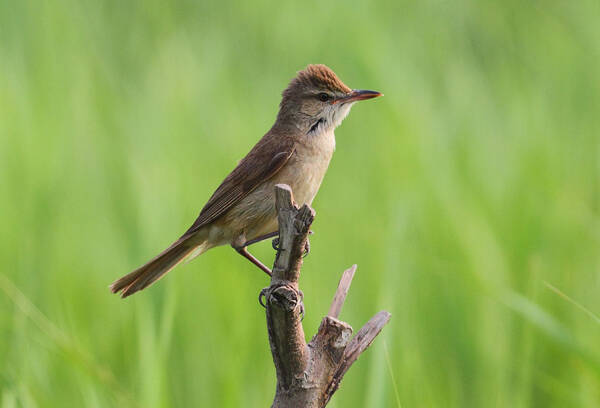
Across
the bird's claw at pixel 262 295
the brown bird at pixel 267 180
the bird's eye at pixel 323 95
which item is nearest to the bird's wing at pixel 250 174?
the brown bird at pixel 267 180

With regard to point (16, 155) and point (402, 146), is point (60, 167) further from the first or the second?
point (402, 146)

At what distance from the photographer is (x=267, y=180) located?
376 centimetres

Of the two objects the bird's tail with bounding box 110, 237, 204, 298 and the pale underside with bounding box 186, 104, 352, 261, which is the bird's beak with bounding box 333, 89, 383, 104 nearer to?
the pale underside with bounding box 186, 104, 352, 261

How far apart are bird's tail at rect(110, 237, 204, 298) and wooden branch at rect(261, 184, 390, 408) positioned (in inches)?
41.5

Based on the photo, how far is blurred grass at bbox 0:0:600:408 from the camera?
15.0ft

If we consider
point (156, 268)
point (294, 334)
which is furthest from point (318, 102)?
point (294, 334)

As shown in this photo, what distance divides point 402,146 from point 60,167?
237 cm

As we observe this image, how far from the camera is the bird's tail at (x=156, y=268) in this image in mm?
3508

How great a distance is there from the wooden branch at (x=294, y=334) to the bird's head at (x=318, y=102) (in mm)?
1494

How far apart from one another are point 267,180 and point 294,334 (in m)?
1.32

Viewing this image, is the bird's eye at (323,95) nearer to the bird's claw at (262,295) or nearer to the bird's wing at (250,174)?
the bird's wing at (250,174)

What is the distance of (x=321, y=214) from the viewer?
586 cm

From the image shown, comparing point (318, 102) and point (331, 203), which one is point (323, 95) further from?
point (331, 203)

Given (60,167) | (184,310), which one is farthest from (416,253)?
(60,167)
